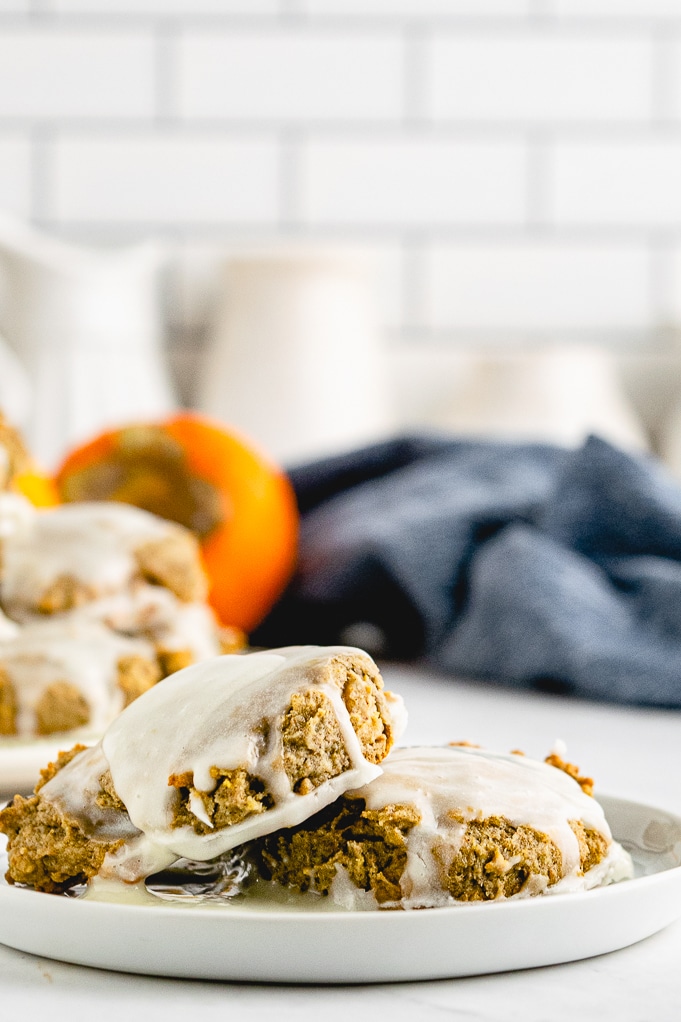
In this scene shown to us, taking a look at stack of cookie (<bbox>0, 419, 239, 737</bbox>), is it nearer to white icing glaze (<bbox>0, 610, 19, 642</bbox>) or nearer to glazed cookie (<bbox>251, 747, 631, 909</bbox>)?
white icing glaze (<bbox>0, 610, 19, 642</bbox>)

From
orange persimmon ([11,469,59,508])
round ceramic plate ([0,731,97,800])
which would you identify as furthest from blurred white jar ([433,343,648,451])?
round ceramic plate ([0,731,97,800])

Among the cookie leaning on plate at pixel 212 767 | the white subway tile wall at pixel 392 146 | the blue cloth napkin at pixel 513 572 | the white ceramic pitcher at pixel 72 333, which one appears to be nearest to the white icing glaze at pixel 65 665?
the cookie leaning on plate at pixel 212 767

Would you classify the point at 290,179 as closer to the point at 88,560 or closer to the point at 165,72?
the point at 165,72

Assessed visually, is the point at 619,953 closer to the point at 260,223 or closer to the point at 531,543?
the point at 531,543

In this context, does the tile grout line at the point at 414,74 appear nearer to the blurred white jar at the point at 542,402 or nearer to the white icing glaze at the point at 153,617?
the blurred white jar at the point at 542,402

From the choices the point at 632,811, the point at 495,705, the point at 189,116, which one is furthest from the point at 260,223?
the point at 632,811

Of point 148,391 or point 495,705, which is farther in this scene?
point 148,391
